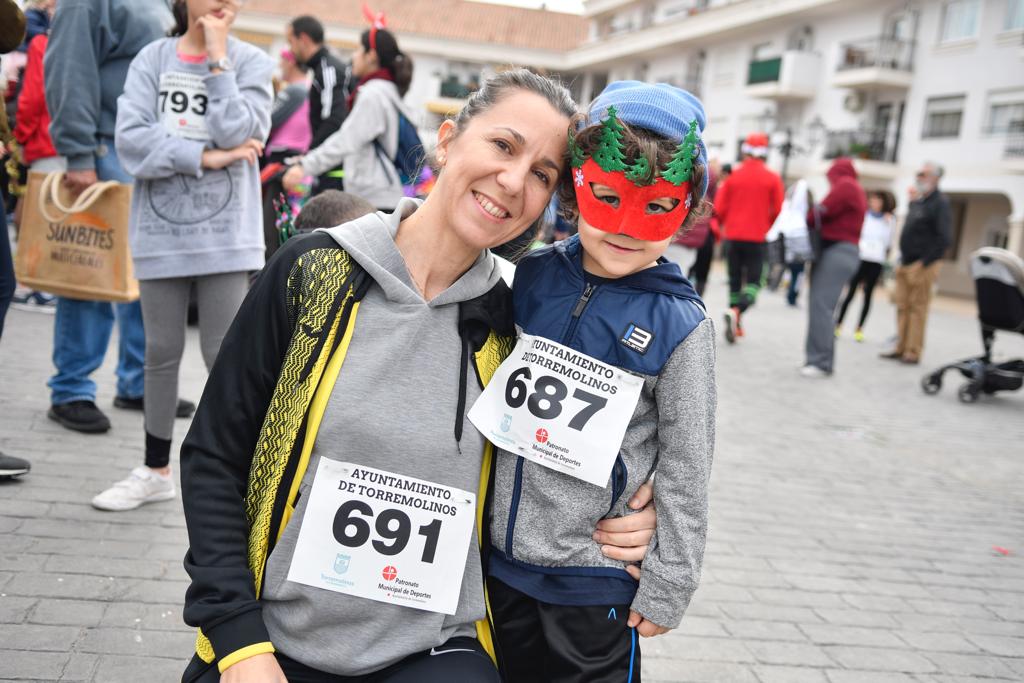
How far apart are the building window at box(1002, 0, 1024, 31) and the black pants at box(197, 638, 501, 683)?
→ 98.7 feet

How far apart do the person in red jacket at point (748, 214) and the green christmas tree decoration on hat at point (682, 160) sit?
364 inches

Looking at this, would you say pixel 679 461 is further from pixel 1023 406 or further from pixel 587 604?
pixel 1023 406

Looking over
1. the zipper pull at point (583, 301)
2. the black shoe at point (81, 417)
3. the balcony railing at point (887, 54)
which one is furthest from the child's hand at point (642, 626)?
the balcony railing at point (887, 54)

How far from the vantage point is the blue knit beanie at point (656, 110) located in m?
1.83

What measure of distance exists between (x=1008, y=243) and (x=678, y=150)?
95.2 ft

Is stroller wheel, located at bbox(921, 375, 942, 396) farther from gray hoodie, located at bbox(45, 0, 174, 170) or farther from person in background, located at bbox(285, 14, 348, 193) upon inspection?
gray hoodie, located at bbox(45, 0, 174, 170)

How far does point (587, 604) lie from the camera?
1839 millimetres

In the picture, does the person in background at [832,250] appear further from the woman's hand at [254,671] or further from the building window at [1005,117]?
the building window at [1005,117]

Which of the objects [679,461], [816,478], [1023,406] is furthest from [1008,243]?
[679,461]

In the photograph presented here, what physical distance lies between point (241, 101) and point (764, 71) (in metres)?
34.2

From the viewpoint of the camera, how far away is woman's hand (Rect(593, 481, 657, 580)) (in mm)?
1845

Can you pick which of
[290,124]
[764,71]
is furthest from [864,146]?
[290,124]

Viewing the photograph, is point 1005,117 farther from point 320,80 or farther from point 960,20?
point 320,80

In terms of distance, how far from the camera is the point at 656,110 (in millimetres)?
1837
